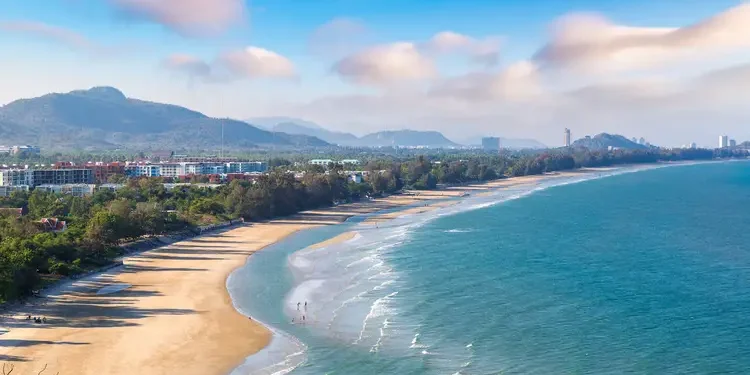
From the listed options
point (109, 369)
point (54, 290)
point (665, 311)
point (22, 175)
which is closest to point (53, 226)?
point (54, 290)

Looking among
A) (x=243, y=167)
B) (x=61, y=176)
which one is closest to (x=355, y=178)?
(x=243, y=167)

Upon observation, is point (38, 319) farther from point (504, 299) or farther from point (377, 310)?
point (504, 299)

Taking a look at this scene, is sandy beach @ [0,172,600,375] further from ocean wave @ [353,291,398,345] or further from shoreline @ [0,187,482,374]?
ocean wave @ [353,291,398,345]

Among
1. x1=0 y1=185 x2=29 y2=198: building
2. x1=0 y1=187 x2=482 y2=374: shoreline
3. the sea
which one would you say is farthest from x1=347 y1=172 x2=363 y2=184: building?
x1=0 y1=187 x2=482 y2=374: shoreline

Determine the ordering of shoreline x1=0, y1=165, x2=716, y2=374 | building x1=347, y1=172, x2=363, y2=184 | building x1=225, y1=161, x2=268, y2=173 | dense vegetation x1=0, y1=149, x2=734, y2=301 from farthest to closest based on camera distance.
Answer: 1. building x1=225, y1=161, x2=268, y2=173
2. building x1=347, y1=172, x2=363, y2=184
3. dense vegetation x1=0, y1=149, x2=734, y2=301
4. shoreline x1=0, y1=165, x2=716, y2=374

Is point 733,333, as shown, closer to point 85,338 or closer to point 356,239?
point 85,338

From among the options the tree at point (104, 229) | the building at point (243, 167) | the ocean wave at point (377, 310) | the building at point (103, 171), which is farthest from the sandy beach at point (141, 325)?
the building at point (243, 167)

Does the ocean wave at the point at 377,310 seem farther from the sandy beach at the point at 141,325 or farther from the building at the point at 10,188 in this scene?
the building at the point at 10,188
